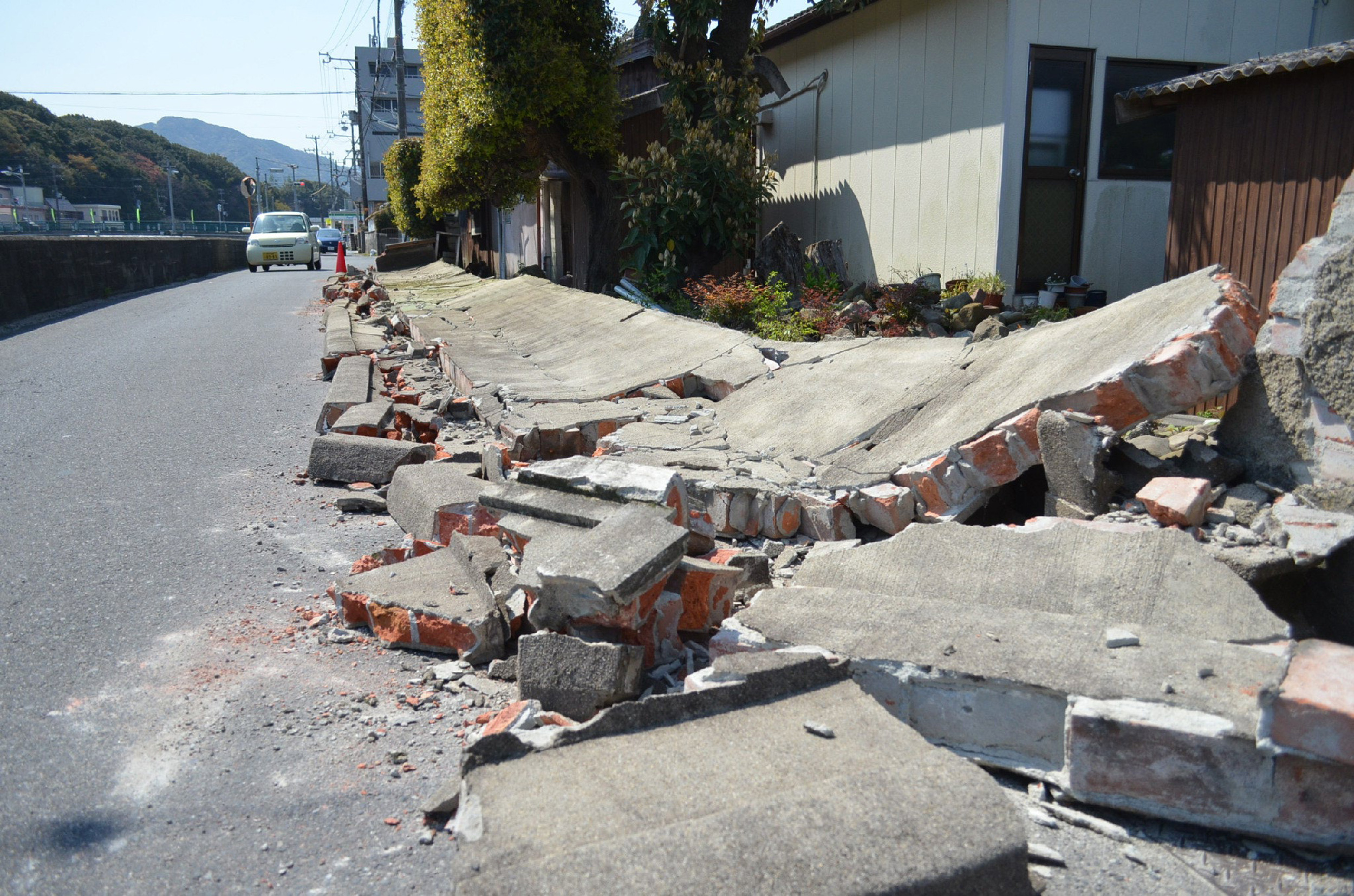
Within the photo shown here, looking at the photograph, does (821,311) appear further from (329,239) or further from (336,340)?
(329,239)

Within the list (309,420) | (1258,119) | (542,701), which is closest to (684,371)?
(309,420)

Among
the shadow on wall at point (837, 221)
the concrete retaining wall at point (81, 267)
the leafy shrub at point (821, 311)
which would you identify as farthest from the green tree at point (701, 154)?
the concrete retaining wall at point (81, 267)

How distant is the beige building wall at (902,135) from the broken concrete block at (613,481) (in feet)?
19.7

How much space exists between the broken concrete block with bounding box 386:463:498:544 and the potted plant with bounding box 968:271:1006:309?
17.6ft

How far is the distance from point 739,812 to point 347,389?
20.4ft

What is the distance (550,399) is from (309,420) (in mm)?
2338

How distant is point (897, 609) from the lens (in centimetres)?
278

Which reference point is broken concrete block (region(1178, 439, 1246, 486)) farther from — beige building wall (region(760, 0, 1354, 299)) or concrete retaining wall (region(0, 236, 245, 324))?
concrete retaining wall (region(0, 236, 245, 324))

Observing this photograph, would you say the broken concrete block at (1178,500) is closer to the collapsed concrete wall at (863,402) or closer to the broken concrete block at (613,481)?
the collapsed concrete wall at (863,402)

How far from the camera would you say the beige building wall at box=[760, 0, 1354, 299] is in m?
8.29

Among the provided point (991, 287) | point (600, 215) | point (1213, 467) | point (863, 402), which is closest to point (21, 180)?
point (600, 215)

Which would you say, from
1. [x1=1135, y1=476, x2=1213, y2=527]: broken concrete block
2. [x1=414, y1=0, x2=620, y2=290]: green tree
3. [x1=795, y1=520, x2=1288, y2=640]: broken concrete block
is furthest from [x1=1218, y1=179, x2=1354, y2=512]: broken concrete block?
[x1=414, y1=0, x2=620, y2=290]: green tree

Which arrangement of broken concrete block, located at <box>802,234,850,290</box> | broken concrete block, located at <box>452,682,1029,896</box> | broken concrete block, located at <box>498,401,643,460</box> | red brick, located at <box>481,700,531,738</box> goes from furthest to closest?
1. broken concrete block, located at <box>802,234,850,290</box>
2. broken concrete block, located at <box>498,401,643,460</box>
3. red brick, located at <box>481,700,531,738</box>
4. broken concrete block, located at <box>452,682,1029,896</box>

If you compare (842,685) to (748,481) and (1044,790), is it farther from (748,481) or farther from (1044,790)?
(748,481)
